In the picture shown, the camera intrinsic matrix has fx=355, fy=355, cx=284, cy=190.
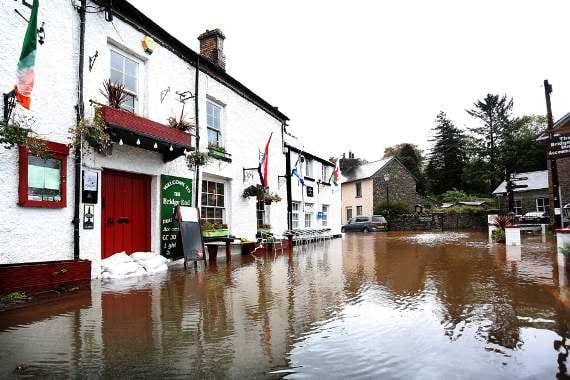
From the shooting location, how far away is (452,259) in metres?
9.76

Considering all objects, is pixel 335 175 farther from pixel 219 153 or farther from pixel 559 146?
Answer: pixel 219 153

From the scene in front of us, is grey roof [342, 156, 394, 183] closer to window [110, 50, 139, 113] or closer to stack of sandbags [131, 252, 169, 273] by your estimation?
window [110, 50, 139, 113]

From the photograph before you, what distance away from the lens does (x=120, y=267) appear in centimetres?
743

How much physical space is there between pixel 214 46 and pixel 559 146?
45.2ft

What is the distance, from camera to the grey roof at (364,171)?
38.2 meters

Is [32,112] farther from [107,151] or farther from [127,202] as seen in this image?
[127,202]

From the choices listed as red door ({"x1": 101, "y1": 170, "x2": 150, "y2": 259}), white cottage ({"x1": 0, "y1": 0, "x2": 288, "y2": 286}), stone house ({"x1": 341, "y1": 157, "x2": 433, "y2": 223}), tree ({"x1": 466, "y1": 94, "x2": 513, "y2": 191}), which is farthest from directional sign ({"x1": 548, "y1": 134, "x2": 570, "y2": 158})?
tree ({"x1": 466, "y1": 94, "x2": 513, "y2": 191})

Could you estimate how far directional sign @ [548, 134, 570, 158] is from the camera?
13.6 meters

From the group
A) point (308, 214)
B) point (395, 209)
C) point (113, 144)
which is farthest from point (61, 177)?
point (395, 209)

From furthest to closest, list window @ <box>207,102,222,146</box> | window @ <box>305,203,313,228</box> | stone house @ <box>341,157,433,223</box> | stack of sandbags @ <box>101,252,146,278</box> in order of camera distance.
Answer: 1. stone house @ <box>341,157,433,223</box>
2. window @ <box>305,203,313,228</box>
3. window @ <box>207,102,222,146</box>
4. stack of sandbags @ <box>101,252,146,278</box>

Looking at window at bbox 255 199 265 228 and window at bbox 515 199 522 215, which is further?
window at bbox 515 199 522 215

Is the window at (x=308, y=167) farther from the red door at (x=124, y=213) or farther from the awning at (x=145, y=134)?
the red door at (x=124, y=213)

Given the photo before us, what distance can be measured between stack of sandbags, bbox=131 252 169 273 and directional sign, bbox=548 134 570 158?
48.3ft

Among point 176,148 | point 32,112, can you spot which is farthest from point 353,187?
point 32,112
